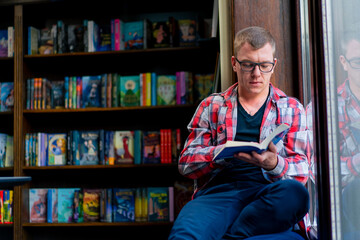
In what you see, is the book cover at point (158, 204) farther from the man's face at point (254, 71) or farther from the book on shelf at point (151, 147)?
the man's face at point (254, 71)

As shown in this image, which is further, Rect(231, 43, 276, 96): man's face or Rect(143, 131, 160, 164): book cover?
Rect(143, 131, 160, 164): book cover

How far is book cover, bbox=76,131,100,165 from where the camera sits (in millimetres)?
3033

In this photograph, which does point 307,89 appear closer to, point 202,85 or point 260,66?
point 260,66

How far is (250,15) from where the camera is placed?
1788mm

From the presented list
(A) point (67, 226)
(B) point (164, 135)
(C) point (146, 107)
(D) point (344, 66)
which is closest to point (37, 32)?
(C) point (146, 107)

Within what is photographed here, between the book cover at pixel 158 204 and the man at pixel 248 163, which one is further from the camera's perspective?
the book cover at pixel 158 204

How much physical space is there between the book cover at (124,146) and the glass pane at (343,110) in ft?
6.65

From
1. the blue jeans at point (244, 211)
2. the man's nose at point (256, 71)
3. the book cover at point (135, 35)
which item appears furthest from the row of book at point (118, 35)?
the blue jeans at point (244, 211)

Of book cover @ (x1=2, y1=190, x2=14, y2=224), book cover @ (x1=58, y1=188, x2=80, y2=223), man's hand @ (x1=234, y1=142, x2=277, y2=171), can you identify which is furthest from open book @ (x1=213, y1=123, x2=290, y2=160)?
book cover @ (x1=2, y1=190, x2=14, y2=224)

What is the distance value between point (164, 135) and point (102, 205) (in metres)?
0.66

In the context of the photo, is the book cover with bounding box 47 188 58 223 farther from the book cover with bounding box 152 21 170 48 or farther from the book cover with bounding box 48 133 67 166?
the book cover with bounding box 152 21 170 48

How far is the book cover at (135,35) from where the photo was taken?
3.06m

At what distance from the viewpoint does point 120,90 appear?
120 inches

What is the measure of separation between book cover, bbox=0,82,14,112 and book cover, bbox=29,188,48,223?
25.3 inches
